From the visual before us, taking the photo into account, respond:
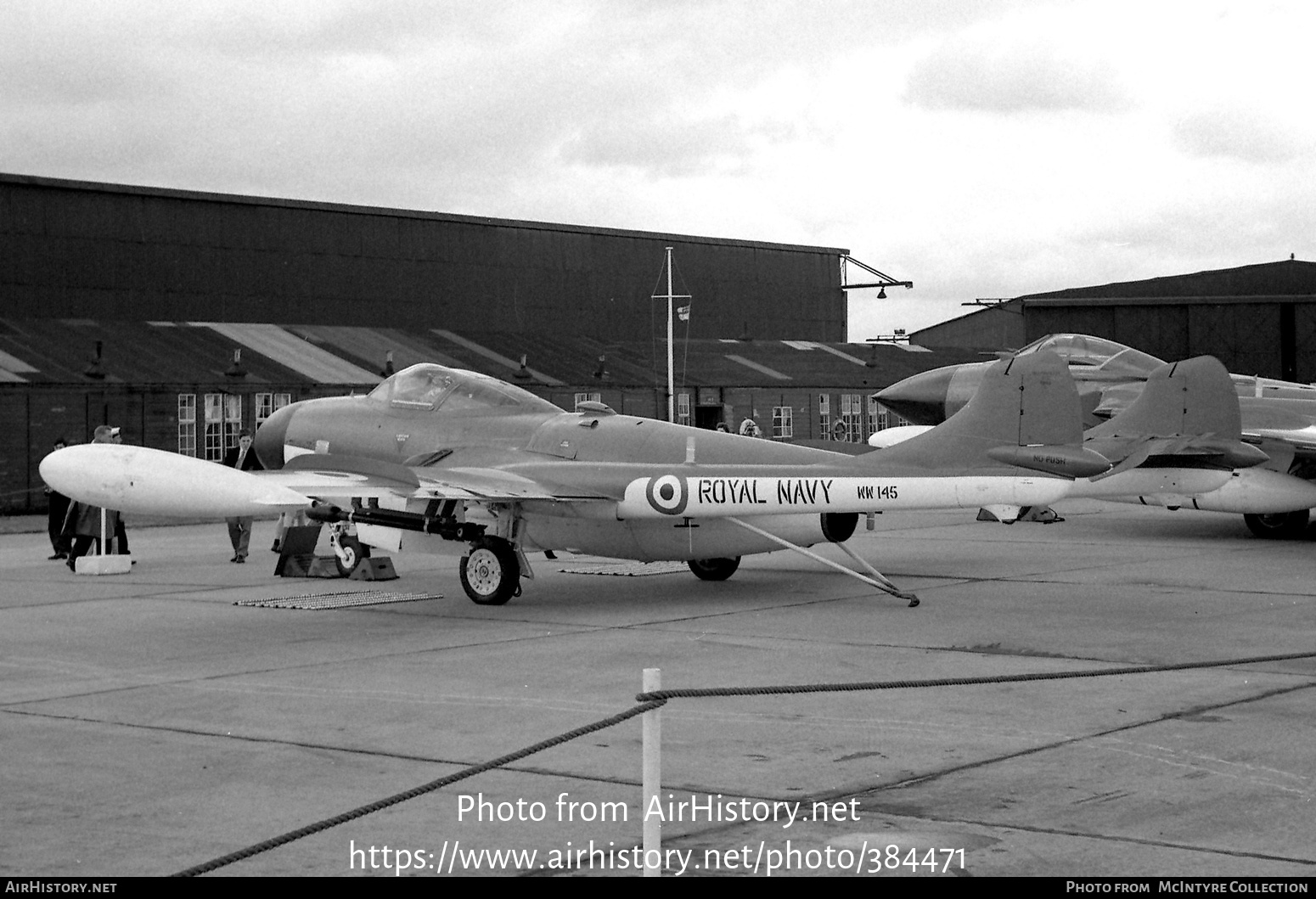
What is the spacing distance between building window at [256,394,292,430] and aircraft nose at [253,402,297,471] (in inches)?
721

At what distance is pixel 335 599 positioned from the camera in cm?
1550

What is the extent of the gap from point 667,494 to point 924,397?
11.7m

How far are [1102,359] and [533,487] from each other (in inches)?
482

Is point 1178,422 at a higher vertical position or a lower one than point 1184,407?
lower

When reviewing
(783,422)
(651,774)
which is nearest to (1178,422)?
(651,774)

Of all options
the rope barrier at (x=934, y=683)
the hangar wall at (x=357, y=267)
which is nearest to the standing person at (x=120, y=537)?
the rope barrier at (x=934, y=683)

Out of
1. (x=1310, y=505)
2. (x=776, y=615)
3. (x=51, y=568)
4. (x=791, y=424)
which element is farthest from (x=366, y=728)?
(x=791, y=424)

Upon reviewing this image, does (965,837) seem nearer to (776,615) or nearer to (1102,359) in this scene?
(776,615)

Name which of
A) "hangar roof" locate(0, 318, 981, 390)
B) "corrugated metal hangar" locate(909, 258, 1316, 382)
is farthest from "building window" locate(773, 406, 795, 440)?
"corrugated metal hangar" locate(909, 258, 1316, 382)

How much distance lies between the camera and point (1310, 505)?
20797mm

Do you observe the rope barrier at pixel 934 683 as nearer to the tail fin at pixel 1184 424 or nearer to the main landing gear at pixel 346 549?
the tail fin at pixel 1184 424

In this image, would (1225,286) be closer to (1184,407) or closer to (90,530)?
(1184,407)
